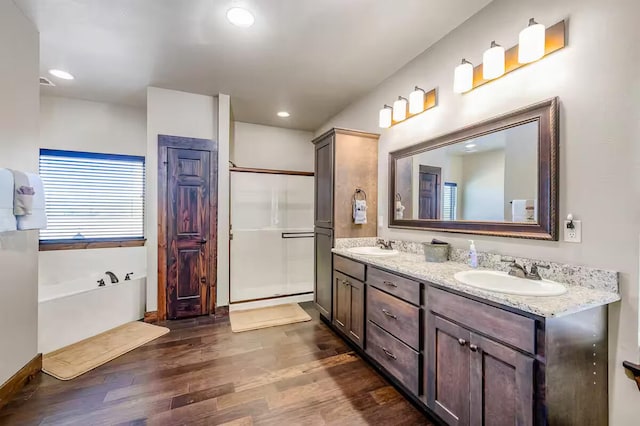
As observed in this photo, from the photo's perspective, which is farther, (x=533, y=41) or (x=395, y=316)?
(x=395, y=316)

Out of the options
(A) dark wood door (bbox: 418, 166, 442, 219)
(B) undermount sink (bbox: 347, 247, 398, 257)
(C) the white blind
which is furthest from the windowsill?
(A) dark wood door (bbox: 418, 166, 442, 219)

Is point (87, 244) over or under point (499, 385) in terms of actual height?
over

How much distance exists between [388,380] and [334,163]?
6.24 ft

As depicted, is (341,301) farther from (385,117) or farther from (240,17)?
(240,17)

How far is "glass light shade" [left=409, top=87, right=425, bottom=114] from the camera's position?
2.25 m

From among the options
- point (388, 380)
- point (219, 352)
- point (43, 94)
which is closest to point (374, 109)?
point (388, 380)

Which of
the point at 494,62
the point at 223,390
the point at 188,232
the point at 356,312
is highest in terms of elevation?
the point at 494,62

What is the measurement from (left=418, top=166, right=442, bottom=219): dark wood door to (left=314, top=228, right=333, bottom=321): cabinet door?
3.02 ft

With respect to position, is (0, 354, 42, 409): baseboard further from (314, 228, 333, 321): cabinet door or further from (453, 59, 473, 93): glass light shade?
(453, 59, 473, 93): glass light shade

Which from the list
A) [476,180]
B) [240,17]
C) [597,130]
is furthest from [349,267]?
[240,17]

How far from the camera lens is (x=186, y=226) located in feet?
10.4

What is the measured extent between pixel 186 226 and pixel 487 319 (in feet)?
10.0

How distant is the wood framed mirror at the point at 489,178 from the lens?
57.9 inches

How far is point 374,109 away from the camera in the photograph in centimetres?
298
